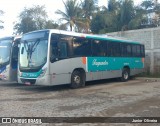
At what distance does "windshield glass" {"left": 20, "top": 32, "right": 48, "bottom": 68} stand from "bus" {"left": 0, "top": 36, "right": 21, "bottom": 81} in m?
1.52

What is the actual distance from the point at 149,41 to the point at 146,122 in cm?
→ 1590

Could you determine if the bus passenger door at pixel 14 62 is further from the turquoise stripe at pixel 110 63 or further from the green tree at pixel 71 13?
the green tree at pixel 71 13

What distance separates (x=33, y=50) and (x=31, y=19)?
4068 centimetres

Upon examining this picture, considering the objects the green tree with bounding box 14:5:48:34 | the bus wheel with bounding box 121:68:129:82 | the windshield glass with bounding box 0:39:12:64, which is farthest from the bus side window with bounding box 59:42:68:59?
the green tree with bounding box 14:5:48:34

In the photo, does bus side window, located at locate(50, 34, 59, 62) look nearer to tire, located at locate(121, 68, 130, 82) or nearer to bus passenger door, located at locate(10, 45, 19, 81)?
bus passenger door, located at locate(10, 45, 19, 81)

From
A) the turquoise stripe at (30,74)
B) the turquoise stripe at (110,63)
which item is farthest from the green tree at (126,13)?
the turquoise stripe at (30,74)

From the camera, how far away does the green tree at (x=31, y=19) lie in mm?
51681

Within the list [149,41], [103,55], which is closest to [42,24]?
[149,41]

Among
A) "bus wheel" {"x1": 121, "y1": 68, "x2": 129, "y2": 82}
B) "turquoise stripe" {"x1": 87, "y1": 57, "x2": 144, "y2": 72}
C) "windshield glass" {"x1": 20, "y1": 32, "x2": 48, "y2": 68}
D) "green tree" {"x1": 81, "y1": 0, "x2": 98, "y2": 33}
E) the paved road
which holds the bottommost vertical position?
the paved road

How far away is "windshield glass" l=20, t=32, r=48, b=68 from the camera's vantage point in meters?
12.7

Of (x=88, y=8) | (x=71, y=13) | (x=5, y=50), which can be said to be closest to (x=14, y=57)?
(x=5, y=50)

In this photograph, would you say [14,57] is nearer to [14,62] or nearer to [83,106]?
[14,62]

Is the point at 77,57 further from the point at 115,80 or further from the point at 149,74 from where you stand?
the point at 149,74

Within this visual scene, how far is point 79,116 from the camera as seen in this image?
769 cm
